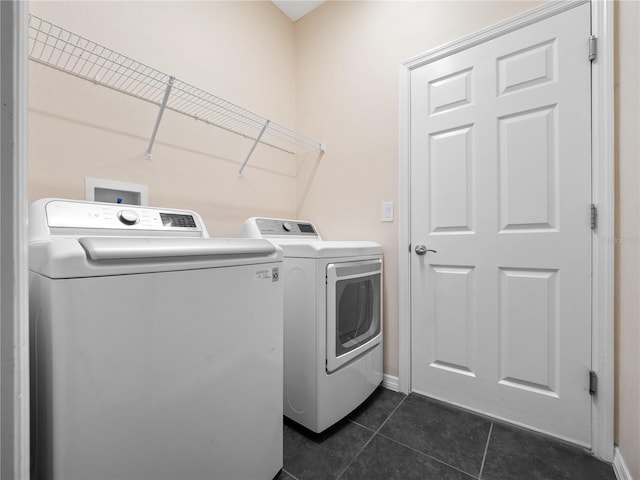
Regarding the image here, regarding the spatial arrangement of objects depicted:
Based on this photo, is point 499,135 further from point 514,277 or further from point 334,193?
point 334,193

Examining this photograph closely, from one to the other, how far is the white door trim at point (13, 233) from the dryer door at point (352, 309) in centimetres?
102

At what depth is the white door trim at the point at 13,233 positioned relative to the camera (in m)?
0.39

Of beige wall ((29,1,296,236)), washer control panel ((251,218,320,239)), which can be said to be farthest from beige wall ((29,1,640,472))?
washer control panel ((251,218,320,239))

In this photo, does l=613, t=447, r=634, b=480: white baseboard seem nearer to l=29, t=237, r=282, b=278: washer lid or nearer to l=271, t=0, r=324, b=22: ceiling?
l=29, t=237, r=282, b=278: washer lid

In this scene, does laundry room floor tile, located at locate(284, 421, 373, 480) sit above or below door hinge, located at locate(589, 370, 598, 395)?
below

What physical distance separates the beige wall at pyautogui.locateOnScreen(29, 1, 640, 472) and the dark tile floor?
27 cm

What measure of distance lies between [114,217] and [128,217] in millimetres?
47

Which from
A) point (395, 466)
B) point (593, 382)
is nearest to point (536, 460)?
point (593, 382)

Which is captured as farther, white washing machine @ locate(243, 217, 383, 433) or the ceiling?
the ceiling

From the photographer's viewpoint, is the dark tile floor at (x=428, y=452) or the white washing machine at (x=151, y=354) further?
the dark tile floor at (x=428, y=452)

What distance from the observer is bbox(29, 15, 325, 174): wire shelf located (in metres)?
1.12

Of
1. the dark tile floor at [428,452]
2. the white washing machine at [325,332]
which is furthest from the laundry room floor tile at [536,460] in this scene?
the white washing machine at [325,332]

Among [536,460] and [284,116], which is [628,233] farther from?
[284,116]

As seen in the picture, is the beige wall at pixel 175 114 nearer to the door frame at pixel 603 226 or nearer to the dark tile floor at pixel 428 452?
the dark tile floor at pixel 428 452
